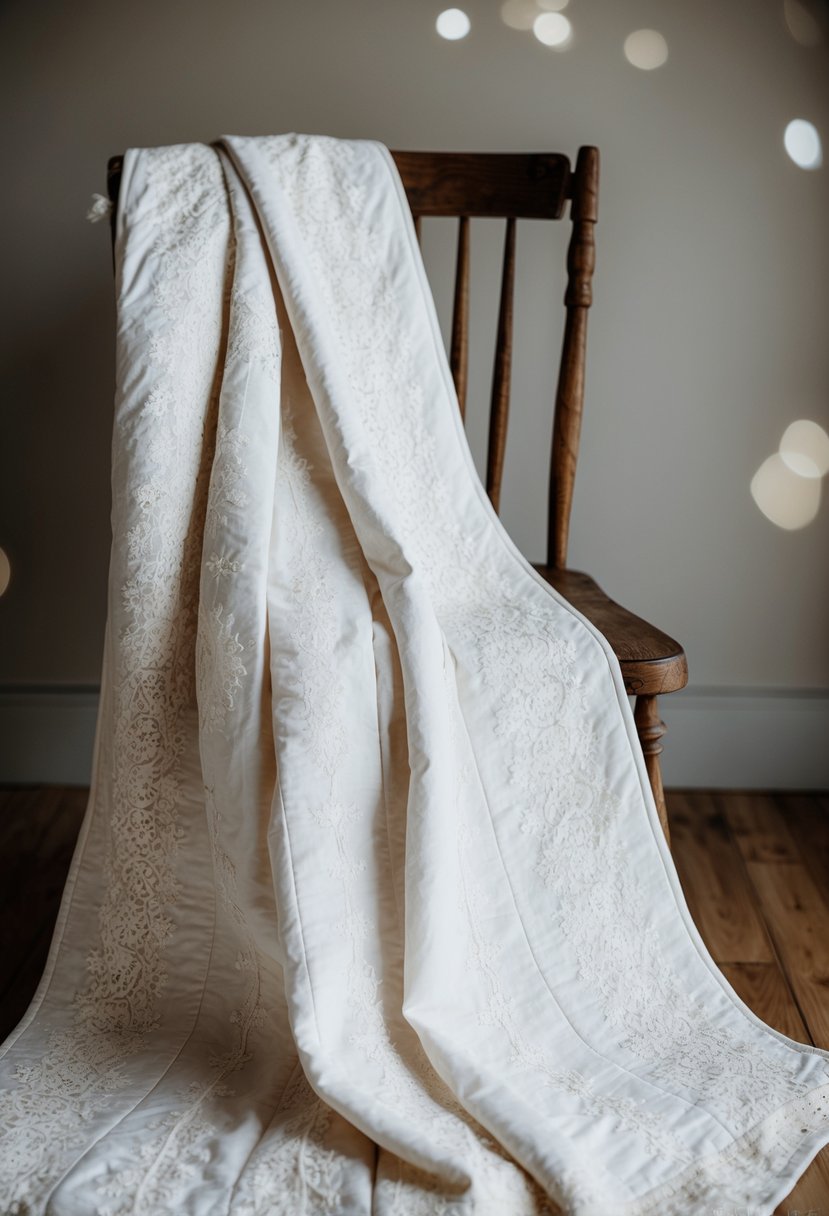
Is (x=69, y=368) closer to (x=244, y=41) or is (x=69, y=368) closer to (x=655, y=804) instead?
(x=244, y=41)

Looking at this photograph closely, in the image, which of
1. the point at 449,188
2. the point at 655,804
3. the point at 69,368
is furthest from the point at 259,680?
the point at 69,368

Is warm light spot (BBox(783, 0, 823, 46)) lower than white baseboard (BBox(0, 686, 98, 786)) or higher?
higher

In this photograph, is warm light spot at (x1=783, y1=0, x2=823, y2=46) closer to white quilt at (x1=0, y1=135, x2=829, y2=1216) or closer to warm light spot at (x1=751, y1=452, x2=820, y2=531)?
warm light spot at (x1=751, y1=452, x2=820, y2=531)

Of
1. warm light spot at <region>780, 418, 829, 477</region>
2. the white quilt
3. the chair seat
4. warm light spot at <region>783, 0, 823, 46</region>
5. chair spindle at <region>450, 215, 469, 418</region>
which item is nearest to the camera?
the white quilt

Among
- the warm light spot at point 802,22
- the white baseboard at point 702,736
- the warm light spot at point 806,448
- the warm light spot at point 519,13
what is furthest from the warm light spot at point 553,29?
the white baseboard at point 702,736

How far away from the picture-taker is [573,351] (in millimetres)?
1326

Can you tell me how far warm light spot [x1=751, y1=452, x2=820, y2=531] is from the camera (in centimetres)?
165

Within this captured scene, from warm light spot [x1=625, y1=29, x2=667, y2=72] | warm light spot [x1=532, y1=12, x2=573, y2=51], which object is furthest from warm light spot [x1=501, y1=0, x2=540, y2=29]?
warm light spot [x1=625, y1=29, x2=667, y2=72]

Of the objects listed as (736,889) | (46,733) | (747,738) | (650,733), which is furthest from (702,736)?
(46,733)

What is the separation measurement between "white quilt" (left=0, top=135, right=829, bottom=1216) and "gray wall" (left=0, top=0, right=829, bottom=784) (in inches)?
16.0

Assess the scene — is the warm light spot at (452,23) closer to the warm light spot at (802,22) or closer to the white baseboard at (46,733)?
the warm light spot at (802,22)

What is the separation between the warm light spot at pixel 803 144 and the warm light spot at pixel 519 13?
0.41 meters

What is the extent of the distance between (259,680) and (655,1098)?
50cm

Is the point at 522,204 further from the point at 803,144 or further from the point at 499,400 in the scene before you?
the point at 803,144
